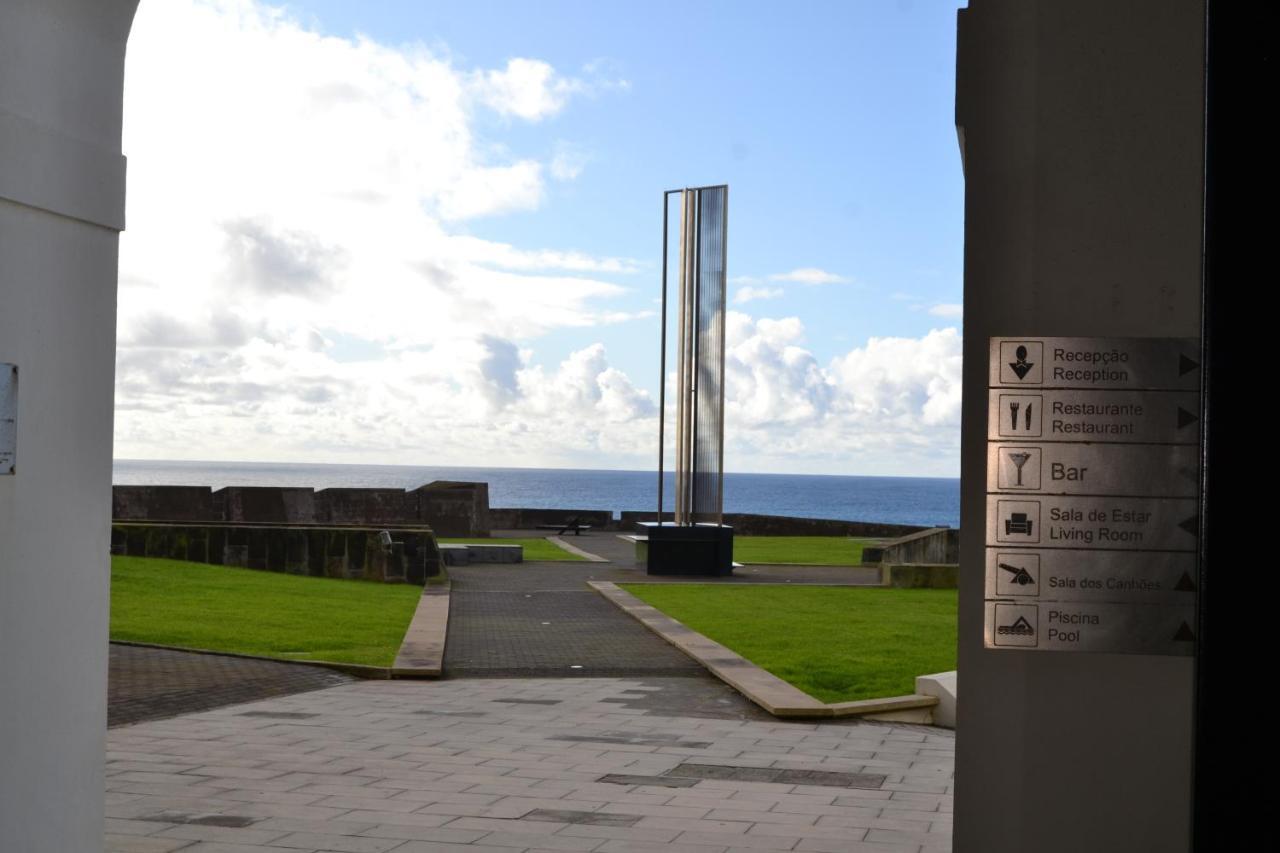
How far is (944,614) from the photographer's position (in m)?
16.8

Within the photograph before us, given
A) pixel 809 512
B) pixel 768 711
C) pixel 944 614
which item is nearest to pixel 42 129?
pixel 768 711

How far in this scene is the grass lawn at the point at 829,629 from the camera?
446 inches

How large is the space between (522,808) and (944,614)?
11119mm

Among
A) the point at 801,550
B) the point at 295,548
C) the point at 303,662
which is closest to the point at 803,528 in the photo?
the point at 801,550

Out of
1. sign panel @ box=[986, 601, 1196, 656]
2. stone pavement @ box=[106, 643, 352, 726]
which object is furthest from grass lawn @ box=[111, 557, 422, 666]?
sign panel @ box=[986, 601, 1196, 656]

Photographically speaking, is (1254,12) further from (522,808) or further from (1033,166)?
(522,808)

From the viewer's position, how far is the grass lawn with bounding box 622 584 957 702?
11.3 m

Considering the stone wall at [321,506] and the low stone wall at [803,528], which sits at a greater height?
the stone wall at [321,506]

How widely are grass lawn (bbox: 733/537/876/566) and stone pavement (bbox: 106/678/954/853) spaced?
17.2 meters

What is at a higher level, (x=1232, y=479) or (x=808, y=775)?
(x=1232, y=479)

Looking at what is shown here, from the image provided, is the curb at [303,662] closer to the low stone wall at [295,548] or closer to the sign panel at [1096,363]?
the low stone wall at [295,548]

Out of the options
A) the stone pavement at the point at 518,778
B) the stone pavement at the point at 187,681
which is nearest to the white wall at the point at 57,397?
the stone pavement at the point at 518,778

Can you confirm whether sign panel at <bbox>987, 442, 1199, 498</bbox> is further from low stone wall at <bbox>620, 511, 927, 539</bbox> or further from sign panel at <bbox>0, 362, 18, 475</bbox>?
low stone wall at <bbox>620, 511, 927, 539</bbox>

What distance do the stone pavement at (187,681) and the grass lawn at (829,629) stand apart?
Result: 4020 mm
